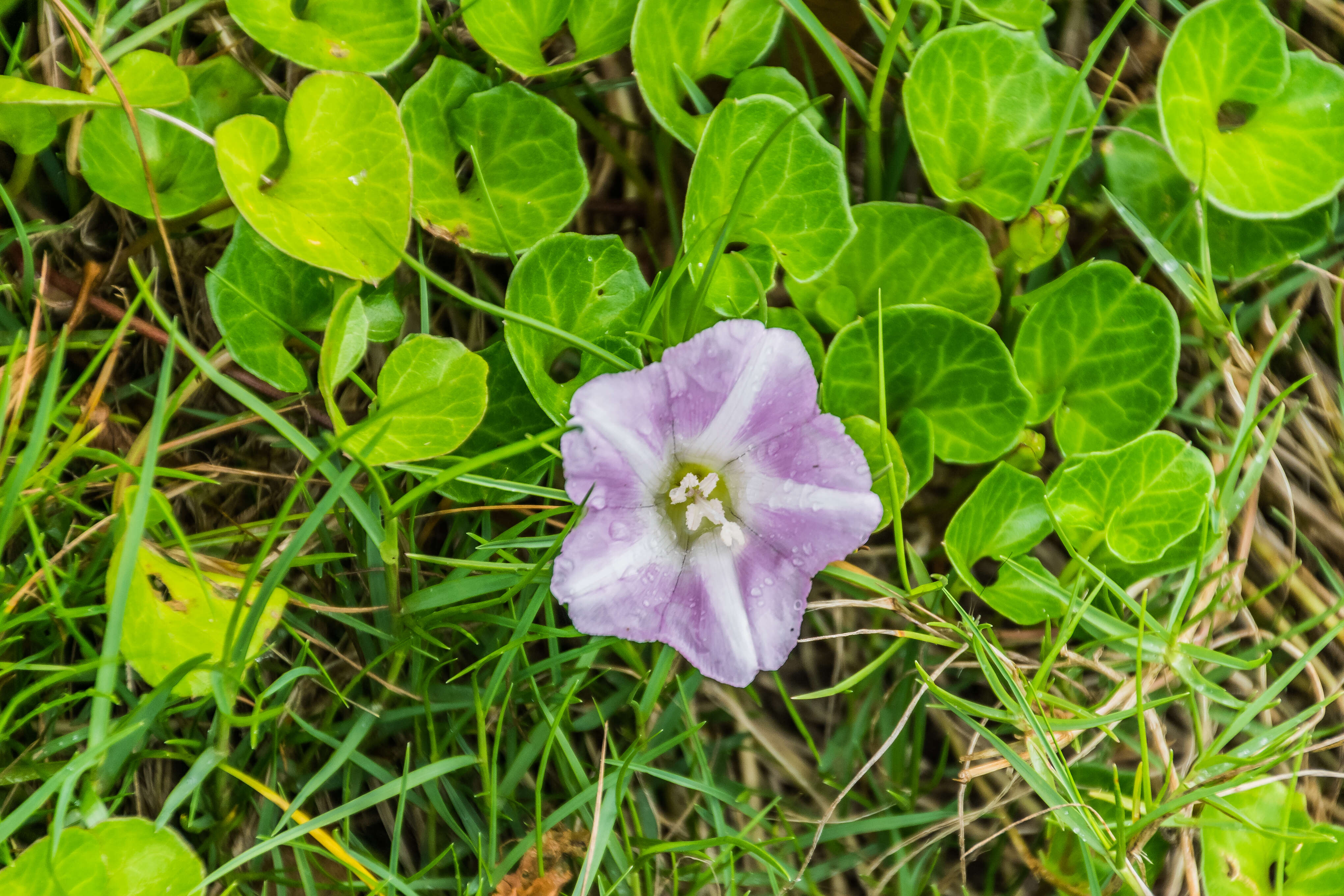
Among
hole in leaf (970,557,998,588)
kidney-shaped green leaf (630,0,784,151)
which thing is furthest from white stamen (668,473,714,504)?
hole in leaf (970,557,998,588)

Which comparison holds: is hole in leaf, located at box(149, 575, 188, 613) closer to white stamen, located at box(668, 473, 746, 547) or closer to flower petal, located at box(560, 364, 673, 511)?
flower petal, located at box(560, 364, 673, 511)

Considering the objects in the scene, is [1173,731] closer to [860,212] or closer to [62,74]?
[860,212]

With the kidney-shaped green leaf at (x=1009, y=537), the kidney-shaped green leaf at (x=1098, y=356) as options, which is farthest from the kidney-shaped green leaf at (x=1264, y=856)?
the kidney-shaped green leaf at (x=1098, y=356)

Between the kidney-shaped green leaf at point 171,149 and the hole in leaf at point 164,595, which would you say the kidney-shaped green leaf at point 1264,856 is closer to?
the hole in leaf at point 164,595

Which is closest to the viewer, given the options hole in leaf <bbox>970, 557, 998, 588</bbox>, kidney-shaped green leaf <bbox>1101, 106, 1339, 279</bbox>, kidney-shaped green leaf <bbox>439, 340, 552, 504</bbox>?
kidney-shaped green leaf <bbox>439, 340, 552, 504</bbox>

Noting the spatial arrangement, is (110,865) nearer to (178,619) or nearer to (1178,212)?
(178,619)
